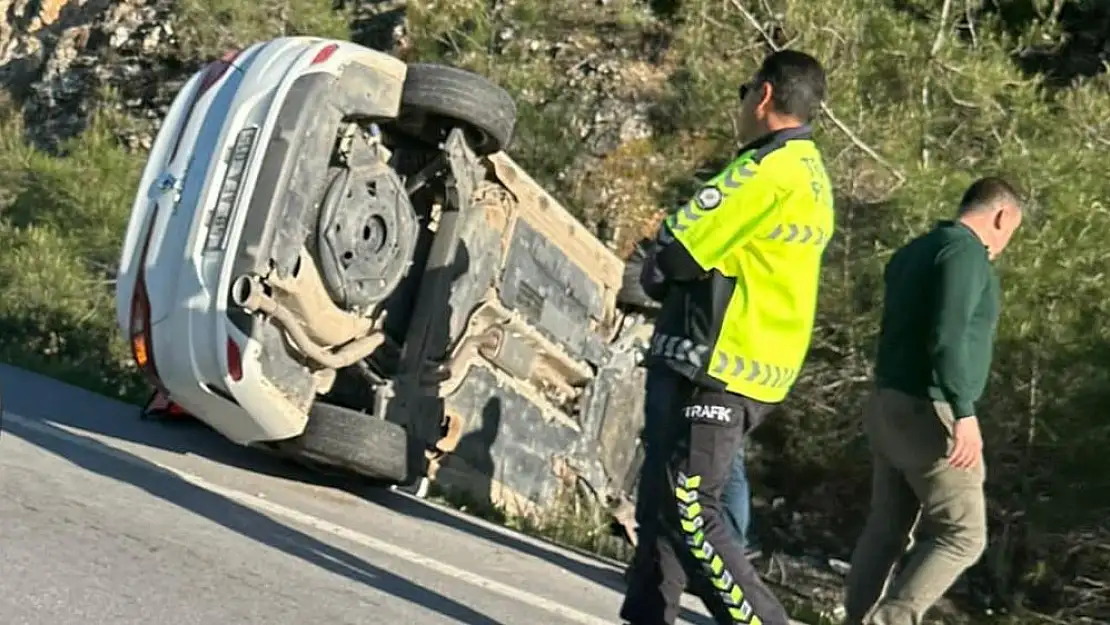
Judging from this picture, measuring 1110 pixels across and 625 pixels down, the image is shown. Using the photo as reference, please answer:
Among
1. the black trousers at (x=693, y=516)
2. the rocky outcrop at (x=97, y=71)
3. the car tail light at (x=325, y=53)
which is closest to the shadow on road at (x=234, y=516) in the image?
the black trousers at (x=693, y=516)

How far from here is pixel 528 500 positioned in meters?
6.80

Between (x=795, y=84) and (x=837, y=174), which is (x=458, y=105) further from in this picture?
(x=837, y=174)

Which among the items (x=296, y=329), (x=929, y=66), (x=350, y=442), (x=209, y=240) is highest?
(x=929, y=66)

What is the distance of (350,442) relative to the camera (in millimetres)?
5711

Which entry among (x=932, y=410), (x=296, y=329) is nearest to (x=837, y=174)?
(x=296, y=329)

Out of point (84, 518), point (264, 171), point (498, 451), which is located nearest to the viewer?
point (84, 518)

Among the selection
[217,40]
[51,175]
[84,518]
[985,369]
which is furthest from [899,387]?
[217,40]

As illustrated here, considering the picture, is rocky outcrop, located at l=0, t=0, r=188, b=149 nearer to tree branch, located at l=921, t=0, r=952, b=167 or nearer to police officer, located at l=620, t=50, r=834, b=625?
tree branch, located at l=921, t=0, r=952, b=167

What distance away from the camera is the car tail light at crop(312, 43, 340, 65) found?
5715mm

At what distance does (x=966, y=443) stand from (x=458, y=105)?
276cm

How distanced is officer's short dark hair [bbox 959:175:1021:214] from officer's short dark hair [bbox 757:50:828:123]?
843mm

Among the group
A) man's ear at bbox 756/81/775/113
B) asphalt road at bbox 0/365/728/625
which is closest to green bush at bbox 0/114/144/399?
asphalt road at bbox 0/365/728/625

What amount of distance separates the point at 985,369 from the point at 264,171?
270 centimetres

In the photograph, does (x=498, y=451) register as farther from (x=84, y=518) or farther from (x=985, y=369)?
(x=985, y=369)
